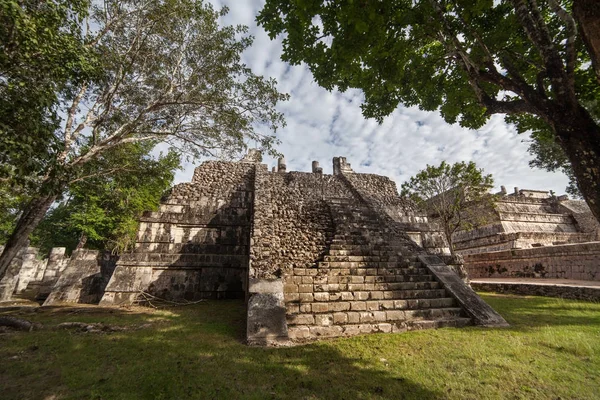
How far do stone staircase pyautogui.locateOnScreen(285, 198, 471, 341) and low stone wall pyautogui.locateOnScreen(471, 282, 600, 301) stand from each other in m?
5.27

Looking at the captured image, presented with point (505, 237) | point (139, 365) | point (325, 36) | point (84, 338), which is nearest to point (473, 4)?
point (325, 36)

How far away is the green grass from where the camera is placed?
122 inches

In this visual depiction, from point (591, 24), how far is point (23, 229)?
1077cm

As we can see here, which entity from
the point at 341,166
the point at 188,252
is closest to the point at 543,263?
the point at 341,166

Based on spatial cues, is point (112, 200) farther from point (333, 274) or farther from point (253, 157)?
point (333, 274)

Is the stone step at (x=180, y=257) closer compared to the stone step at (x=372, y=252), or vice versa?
the stone step at (x=372, y=252)

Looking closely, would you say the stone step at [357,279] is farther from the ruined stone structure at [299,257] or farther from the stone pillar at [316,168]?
the stone pillar at [316,168]

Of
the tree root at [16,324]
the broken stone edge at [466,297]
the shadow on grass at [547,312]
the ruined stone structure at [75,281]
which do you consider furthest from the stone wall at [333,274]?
the ruined stone structure at [75,281]

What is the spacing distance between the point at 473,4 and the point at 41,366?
9212 millimetres

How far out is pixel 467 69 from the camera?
14.8 feet

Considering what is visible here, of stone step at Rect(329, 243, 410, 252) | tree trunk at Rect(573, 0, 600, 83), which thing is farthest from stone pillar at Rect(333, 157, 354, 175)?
tree trunk at Rect(573, 0, 600, 83)

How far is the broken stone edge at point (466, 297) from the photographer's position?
18.8ft

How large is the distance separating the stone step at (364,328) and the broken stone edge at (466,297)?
29 centimetres

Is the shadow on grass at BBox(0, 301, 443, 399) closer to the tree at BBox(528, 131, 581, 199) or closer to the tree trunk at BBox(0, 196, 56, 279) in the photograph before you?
the tree trunk at BBox(0, 196, 56, 279)
